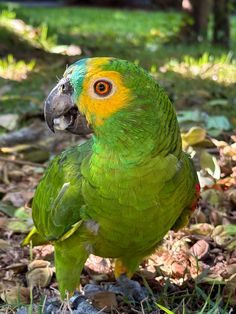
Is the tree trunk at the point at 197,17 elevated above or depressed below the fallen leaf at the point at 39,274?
above

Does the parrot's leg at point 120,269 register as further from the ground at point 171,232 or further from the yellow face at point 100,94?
the yellow face at point 100,94

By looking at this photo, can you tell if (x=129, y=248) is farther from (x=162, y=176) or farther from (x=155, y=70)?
(x=155, y=70)

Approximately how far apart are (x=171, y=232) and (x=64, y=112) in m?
1.07

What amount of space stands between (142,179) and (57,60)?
3.94 meters

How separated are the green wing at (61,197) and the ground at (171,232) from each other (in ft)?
0.80

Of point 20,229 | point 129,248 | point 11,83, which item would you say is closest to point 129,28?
point 11,83

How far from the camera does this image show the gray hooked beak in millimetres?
1935

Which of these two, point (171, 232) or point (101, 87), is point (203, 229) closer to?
point (171, 232)

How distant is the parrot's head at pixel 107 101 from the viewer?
190 centimetres

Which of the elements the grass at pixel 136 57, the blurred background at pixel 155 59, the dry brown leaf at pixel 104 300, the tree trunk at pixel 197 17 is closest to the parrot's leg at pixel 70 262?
the dry brown leaf at pixel 104 300

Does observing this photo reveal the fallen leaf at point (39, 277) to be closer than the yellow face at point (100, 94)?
No

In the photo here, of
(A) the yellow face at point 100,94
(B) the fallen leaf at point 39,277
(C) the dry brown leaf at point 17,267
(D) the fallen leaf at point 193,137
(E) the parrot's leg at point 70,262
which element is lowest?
(C) the dry brown leaf at point 17,267

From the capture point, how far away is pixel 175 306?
2328 millimetres

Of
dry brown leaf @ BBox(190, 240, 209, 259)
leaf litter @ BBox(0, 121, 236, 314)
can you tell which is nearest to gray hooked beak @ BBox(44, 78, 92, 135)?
leaf litter @ BBox(0, 121, 236, 314)
